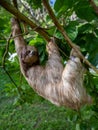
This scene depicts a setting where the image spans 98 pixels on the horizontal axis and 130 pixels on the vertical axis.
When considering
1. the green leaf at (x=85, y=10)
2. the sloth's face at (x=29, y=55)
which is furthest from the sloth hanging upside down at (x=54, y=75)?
the green leaf at (x=85, y=10)

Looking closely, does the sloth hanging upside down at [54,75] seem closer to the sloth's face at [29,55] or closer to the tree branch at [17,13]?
the sloth's face at [29,55]

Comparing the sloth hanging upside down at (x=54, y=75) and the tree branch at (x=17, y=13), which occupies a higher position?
the tree branch at (x=17, y=13)

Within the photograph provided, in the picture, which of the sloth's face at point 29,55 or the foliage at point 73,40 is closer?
the foliage at point 73,40

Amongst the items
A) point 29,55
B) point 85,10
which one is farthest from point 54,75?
point 85,10

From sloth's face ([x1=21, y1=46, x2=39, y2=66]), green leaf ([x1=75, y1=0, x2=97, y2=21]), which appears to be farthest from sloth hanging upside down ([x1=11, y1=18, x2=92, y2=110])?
green leaf ([x1=75, y1=0, x2=97, y2=21])

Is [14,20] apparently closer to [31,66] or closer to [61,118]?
[31,66]

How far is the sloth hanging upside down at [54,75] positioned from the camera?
6.73 ft

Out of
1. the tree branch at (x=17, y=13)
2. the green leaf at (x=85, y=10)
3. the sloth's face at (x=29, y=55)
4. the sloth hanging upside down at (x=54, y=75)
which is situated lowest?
the sloth hanging upside down at (x=54, y=75)

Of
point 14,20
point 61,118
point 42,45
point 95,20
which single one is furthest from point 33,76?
point 61,118

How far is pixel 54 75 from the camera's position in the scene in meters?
2.31

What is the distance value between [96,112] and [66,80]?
0.42m

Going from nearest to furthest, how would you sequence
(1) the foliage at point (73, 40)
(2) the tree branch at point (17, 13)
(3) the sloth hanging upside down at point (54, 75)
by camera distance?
(2) the tree branch at point (17, 13), (1) the foliage at point (73, 40), (3) the sloth hanging upside down at point (54, 75)

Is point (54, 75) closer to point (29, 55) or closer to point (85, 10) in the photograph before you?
point (29, 55)

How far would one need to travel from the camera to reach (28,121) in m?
6.23
